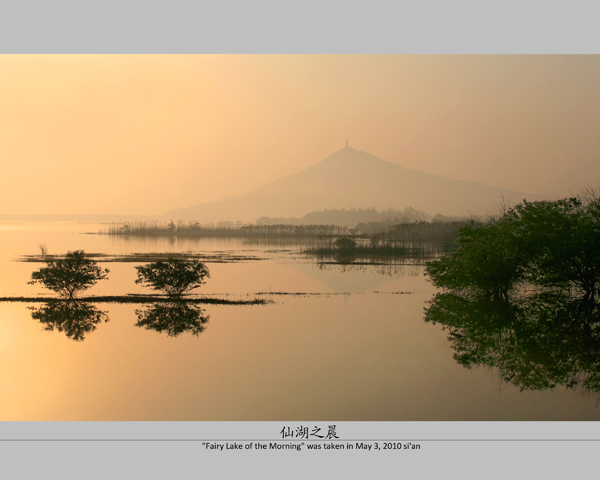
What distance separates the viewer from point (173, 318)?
877 cm

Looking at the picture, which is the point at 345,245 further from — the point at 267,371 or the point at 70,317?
the point at 267,371

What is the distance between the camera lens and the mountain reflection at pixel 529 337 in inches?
238

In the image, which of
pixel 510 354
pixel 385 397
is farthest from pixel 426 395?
pixel 510 354

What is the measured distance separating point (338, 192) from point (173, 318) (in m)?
21.3

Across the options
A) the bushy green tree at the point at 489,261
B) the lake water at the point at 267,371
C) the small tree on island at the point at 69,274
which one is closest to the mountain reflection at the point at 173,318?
the lake water at the point at 267,371

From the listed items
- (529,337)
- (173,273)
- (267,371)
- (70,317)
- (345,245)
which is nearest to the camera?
(267,371)

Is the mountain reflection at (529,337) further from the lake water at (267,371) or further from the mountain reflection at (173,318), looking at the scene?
the mountain reflection at (173,318)

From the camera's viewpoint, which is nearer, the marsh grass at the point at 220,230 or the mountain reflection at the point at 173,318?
the mountain reflection at the point at 173,318

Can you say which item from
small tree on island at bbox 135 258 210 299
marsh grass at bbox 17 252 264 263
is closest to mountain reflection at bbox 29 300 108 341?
small tree on island at bbox 135 258 210 299

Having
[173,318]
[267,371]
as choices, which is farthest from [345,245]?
[267,371]

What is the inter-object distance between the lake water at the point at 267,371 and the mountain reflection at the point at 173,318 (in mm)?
185

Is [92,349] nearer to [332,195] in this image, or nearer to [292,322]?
[292,322]

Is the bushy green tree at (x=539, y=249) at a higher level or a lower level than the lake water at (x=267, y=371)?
higher

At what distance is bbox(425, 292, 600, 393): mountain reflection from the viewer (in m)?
6.04
